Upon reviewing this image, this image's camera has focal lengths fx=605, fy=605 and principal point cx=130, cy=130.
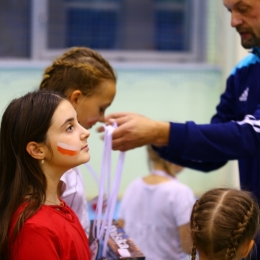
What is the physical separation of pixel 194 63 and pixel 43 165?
3.34 metres

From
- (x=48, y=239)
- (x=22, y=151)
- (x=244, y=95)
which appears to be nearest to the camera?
(x=48, y=239)

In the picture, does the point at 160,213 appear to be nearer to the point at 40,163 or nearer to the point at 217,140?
the point at 217,140

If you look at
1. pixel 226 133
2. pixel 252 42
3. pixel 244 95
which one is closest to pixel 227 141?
pixel 226 133

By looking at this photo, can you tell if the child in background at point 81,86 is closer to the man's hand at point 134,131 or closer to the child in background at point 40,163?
the man's hand at point 134,131

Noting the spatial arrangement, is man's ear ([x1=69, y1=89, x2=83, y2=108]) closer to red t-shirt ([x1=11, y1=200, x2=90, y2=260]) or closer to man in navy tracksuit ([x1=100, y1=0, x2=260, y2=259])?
man in navy tracksuit ([x1=100, y1=0, x2=260, y2=259])

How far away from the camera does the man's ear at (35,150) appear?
1788 millimetres

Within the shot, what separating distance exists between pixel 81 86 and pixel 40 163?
46 cm

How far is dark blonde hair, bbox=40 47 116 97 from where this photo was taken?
2193mm

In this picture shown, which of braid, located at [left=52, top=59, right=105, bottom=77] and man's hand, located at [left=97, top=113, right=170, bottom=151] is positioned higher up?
braid, located at [left=52, top=59, right=105, bottom=77]

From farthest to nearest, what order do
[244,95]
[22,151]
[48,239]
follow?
1. [244,95]
2. [22,151]
3. [48,239]

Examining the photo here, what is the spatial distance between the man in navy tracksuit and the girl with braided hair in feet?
1.81

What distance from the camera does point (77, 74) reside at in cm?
220

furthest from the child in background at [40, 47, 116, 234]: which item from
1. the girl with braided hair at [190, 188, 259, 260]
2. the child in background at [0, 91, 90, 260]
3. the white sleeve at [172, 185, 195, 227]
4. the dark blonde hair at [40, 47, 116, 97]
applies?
the white sleeve at [172, 185, 195, 227]

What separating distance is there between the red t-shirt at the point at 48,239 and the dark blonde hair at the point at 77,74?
1.76 ft
